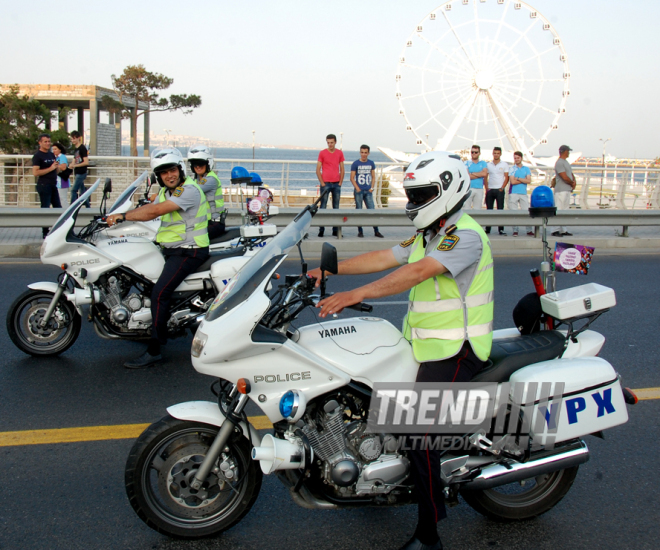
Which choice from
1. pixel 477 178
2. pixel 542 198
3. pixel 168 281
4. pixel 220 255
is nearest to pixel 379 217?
pixel 477 178

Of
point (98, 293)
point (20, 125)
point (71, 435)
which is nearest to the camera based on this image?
point (71, 435)

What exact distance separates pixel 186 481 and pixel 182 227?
3150 mm

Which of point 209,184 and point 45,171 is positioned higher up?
point 45,171

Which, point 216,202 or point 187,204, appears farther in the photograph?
point 216,202

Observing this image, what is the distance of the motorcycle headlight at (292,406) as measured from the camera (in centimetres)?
271

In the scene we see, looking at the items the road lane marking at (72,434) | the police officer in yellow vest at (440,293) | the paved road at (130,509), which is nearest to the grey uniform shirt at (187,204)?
the paved road at (130,509)

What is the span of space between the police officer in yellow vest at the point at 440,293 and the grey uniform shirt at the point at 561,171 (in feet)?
36.6

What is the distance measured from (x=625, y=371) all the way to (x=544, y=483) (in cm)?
260

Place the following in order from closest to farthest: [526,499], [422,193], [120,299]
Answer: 1. [422,193]
2. [526,499]
3. [120,299]

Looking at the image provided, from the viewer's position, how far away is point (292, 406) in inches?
107

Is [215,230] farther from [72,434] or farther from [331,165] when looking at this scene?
[331,165]

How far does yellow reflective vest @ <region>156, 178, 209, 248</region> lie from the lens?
18.6 feet

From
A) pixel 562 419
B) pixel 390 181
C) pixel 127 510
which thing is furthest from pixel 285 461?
pixel 390 181

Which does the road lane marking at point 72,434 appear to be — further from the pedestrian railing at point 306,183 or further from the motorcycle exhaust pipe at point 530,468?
the pedestrian railing at point 306,183
